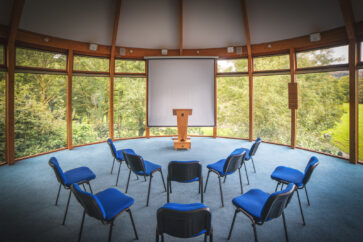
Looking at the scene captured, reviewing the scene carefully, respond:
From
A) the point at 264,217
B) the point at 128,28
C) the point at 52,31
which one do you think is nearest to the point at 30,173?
the point at 52,31

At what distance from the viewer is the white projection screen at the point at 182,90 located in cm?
761

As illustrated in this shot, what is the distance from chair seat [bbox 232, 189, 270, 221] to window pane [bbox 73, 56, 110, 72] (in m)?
6.58

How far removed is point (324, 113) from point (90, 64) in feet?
25.5

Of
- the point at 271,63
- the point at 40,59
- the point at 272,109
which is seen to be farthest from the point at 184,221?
the point at 271,63

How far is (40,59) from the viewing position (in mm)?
5906

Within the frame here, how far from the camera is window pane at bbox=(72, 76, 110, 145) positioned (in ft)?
22.8

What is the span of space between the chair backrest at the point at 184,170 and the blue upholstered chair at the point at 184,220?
1.08 meters

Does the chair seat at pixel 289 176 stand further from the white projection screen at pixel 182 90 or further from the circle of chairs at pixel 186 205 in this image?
the white projection screen at pixel 182 90

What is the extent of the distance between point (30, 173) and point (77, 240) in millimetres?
3073

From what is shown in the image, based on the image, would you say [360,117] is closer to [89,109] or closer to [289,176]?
[289,176]

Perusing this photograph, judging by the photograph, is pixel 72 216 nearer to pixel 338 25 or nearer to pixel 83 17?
pixel 83 17

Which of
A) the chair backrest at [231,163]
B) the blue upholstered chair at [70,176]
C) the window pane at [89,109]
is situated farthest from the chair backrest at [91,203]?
the window pane at [89,109]

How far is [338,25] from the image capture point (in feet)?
17.7

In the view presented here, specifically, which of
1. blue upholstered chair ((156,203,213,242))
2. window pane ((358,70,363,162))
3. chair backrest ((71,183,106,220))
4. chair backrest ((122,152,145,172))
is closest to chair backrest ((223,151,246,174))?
chair backrest ((122,152,145,172))
